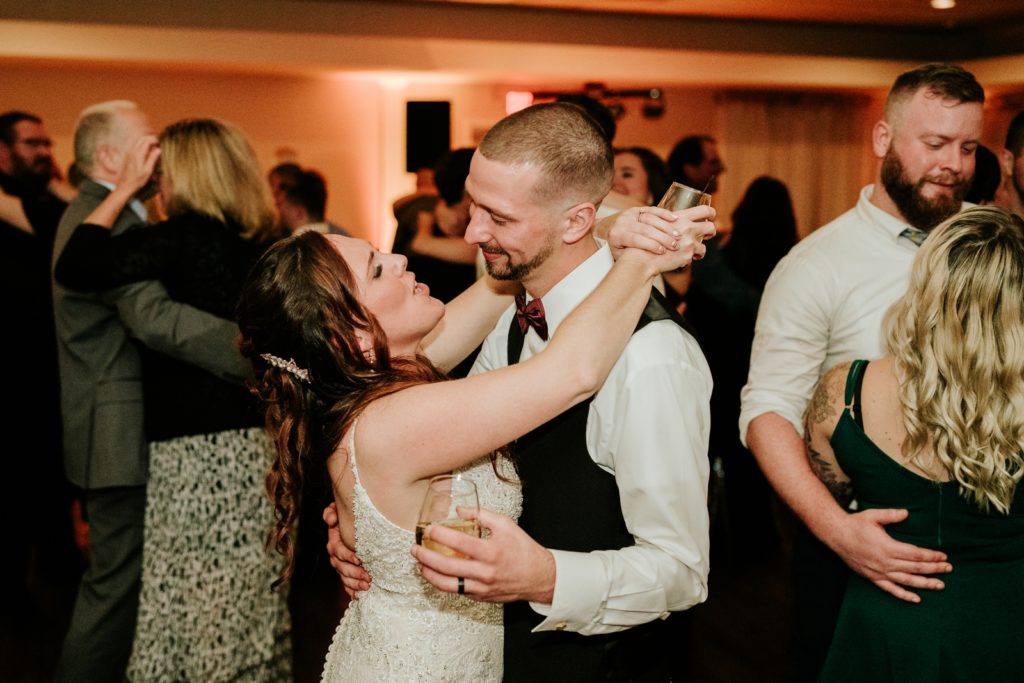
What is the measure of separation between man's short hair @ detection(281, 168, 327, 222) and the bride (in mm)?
3023

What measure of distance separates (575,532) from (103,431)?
5.40 ft

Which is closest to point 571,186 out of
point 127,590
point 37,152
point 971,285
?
point 971,285

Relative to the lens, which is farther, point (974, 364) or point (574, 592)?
point (974, 364)

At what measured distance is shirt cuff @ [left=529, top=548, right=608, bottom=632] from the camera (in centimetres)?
134

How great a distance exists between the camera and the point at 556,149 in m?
1.58

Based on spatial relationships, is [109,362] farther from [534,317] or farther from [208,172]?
[534,317]

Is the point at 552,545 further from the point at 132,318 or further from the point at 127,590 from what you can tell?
the point at 127,590

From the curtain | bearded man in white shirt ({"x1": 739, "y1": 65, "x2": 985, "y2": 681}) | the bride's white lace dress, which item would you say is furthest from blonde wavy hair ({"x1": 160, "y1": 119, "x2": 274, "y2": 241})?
the curtain

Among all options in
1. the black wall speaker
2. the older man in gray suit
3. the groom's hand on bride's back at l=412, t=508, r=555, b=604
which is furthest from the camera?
the black wall speaker

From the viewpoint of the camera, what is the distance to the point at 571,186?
1600mm

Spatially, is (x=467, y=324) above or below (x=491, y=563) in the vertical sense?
above

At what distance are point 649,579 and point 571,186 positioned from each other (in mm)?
652

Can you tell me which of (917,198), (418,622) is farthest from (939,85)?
(418,622)

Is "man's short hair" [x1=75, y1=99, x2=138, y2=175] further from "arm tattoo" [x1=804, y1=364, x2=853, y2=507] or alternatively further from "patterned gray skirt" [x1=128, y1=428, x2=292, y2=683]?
"arm tattoo" [x1=804, y1=364, x2=853, y2=507]
